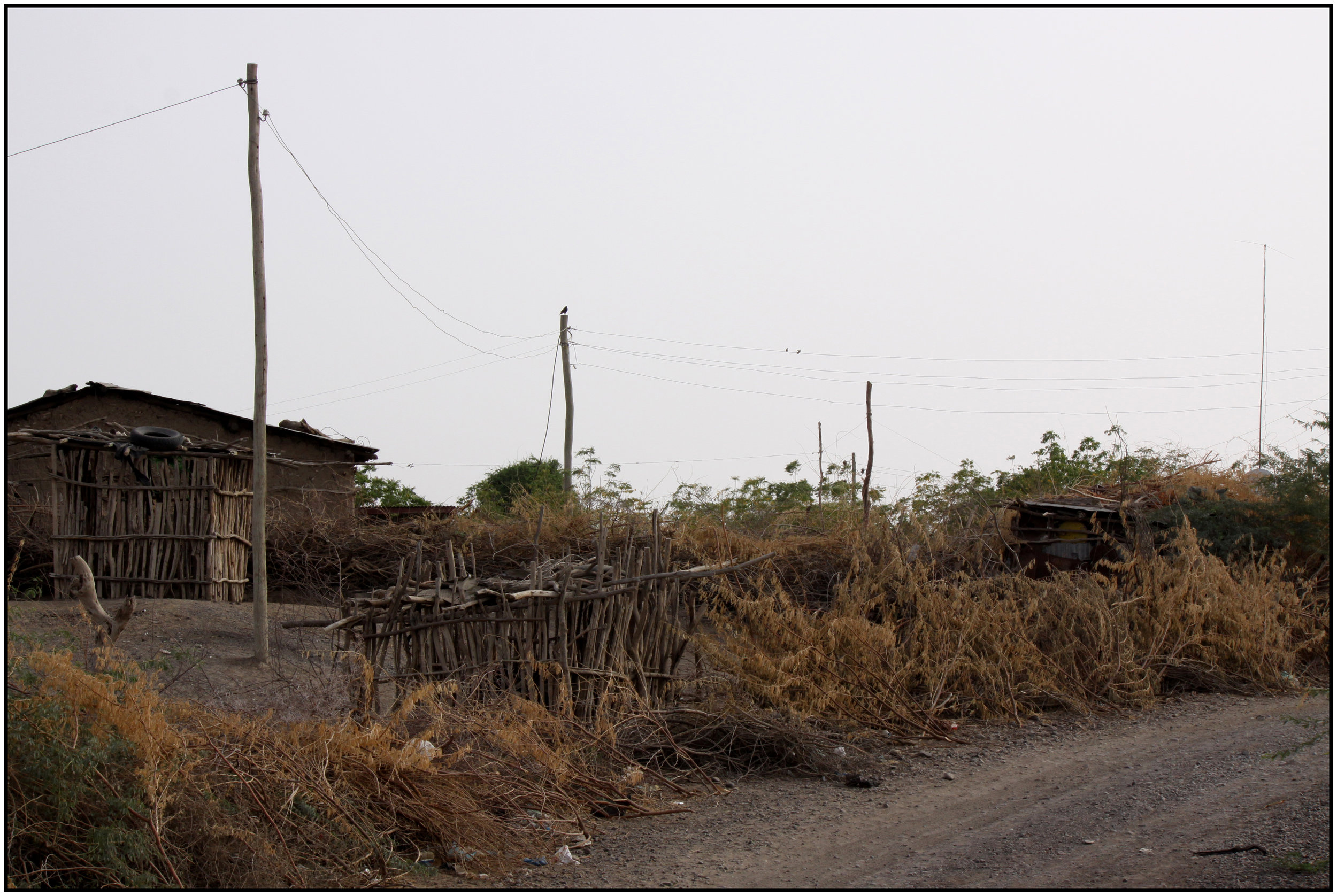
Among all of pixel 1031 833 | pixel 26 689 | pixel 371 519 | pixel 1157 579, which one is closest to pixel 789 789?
pixel 1031 833

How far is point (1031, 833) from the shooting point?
534 cm

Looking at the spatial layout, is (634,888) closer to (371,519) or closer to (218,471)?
(218,471)

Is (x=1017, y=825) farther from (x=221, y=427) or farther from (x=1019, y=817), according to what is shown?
(x=221, y=427)

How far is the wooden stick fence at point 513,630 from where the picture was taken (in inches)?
278

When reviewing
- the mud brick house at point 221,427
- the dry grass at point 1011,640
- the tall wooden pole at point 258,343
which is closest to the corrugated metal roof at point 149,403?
the mud brick house at point 221,427

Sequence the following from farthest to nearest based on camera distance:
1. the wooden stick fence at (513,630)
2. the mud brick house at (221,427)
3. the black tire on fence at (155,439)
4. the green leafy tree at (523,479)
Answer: the green leafy tree at (523,479) < the mud brick house at (221,427) < the black tire on fence at (155,439) < the wooden stick fence at (513,630)

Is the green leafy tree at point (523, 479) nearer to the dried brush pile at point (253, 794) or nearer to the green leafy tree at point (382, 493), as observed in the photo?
the green leafy tree at point (382, 493)

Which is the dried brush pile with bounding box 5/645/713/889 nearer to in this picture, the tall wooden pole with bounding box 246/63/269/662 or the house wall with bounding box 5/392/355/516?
the tall wooden pole with bounding box 246/63/269/662

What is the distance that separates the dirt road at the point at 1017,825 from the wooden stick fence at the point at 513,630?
140 cm

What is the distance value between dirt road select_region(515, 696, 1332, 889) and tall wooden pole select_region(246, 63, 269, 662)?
6.65 metres

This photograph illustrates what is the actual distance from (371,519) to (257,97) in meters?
7.58

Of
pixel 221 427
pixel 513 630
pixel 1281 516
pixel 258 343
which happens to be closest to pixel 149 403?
pixel 221 427

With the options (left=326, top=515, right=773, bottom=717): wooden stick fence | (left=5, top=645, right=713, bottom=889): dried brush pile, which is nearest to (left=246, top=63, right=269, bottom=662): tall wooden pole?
(left=326, top=515, right=773, bottom=717): wooden stick fence

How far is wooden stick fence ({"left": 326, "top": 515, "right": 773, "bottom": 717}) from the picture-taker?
7059 mm
